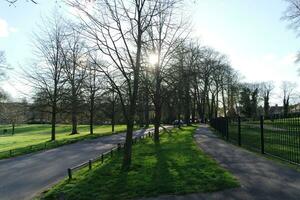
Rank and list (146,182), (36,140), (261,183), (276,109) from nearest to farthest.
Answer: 1. (261,183)
2. (146,182)
3. (36,140)
4. (276,109)

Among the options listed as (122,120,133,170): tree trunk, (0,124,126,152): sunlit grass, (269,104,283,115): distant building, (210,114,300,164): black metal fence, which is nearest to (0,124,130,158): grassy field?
(0,124,126,152): sunlit grass

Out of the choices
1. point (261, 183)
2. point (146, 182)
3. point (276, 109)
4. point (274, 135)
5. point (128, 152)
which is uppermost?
point (276, 109)

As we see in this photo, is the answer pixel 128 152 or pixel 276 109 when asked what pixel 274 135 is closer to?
pixel 128 152

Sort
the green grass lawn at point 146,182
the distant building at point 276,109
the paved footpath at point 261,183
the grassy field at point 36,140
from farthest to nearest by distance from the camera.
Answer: the distant building at point 276,109 → the grassy field at point 36,140 → the green grass lawn at point 146,182 → the paved footpath at point 261,183

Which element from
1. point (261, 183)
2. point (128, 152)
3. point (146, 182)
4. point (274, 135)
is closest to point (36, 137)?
point (128, 152)

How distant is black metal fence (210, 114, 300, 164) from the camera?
10152mm

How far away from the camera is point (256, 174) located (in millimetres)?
9281

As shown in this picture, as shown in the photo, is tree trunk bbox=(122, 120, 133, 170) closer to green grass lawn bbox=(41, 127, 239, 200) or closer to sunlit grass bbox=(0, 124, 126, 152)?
green grass lawn bbox=(41, 127, 239, 200)

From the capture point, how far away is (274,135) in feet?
39.7

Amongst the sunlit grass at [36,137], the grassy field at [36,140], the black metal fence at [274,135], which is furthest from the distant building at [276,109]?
the black metal fence at [274,135]

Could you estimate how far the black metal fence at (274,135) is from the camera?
10152 mm

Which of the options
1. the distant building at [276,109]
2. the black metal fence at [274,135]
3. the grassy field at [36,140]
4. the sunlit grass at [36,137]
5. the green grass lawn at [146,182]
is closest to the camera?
the green grass lawn at [146,182]

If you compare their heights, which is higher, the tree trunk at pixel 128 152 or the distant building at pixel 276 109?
the distant building at pixel 276 109

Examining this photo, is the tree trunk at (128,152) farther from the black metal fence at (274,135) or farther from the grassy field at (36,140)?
the grassy field at (36,140)
